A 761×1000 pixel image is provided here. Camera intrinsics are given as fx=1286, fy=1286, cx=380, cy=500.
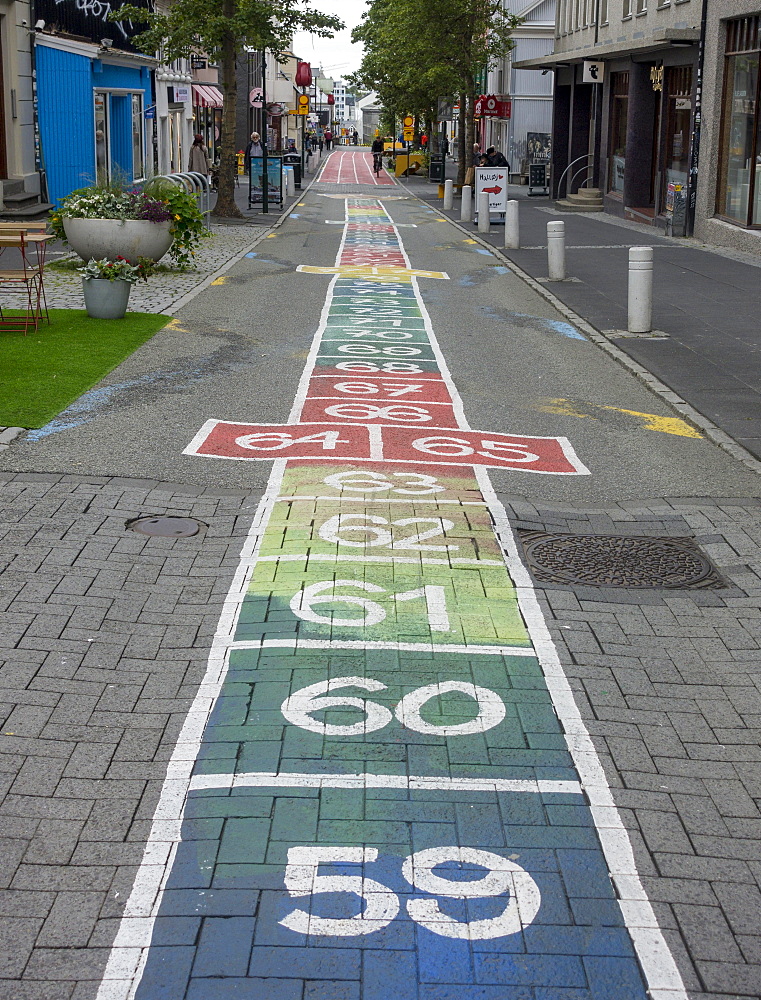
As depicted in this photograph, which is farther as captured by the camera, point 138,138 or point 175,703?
point 138,138

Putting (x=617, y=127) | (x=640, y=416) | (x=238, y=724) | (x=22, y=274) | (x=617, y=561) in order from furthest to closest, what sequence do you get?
(x=617, y=127) < (x=22, y=274) < (x=640, y=416) < (x=617, y=561) < (x=238, y=724)

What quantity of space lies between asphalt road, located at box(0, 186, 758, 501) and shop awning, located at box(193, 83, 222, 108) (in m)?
43.0

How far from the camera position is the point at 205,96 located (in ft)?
200

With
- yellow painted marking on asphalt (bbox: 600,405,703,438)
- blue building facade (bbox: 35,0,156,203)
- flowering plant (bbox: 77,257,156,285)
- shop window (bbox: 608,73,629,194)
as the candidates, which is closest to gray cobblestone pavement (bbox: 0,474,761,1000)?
yellow painted marking on asphalt (bbox: 600,405,703,438)

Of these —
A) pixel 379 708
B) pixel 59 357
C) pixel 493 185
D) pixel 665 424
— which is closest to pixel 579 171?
pixel 493 185

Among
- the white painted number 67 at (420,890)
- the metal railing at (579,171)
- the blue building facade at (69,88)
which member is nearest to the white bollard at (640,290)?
the white painted number 67 at (420,890)

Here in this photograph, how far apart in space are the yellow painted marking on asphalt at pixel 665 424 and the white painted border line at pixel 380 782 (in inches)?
256

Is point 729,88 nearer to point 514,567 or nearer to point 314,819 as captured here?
point 514,567

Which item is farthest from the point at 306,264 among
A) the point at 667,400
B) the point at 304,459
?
the point at 304,459

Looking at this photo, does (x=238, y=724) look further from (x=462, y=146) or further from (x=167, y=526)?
(x=462, y=146)

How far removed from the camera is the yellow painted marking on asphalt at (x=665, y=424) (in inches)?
432

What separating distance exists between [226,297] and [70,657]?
13.3 m

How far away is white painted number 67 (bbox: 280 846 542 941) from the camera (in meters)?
3.96

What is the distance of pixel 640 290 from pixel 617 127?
24520 mm
